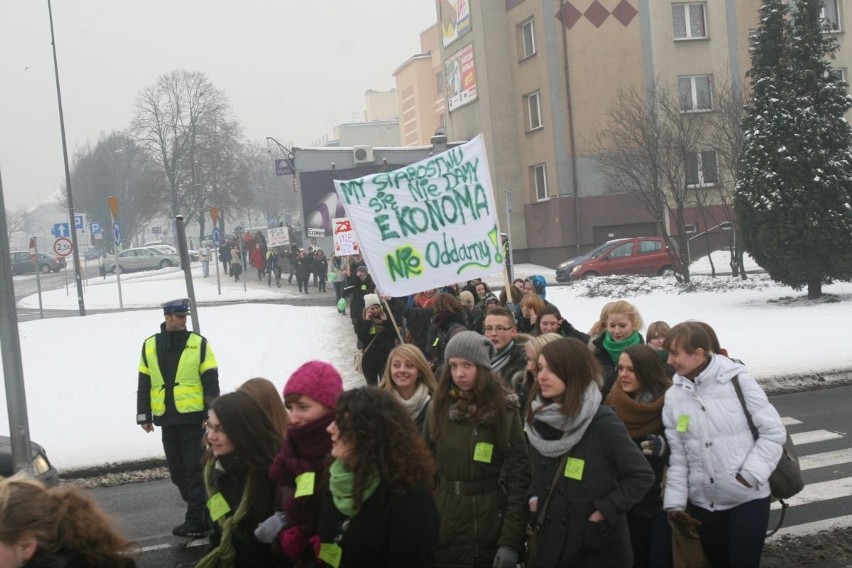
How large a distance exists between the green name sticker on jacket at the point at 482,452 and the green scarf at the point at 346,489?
1192mm

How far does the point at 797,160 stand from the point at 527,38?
23.0 metres

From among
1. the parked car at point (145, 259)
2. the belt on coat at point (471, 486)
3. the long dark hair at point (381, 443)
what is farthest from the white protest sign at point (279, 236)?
the long dark hair at point (381, 443)

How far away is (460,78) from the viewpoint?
45.5m

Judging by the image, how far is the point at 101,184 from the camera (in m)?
79.0

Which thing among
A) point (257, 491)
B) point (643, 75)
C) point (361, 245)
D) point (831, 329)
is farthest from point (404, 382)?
point (643, 75)

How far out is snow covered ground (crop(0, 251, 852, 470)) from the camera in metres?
12.9

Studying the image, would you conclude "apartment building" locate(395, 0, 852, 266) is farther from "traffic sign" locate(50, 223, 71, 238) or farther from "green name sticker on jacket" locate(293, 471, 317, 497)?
"green name sticker on jacket" locate(293, 471, 317, 497)

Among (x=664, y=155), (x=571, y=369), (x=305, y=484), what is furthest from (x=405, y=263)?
(x=664, y=155)

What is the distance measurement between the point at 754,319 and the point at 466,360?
590 inches

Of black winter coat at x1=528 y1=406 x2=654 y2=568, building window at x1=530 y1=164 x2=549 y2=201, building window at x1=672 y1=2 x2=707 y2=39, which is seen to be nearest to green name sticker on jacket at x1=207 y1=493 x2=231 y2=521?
black winter coat at x1=528 y1=406 x2=654 y2=568

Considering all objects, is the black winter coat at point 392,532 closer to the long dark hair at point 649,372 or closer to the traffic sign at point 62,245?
the long dark hair at point 649,372

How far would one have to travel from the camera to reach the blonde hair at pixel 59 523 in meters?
3.07

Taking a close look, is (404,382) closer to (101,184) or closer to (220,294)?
(220,294)

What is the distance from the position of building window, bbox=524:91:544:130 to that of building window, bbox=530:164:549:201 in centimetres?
176
